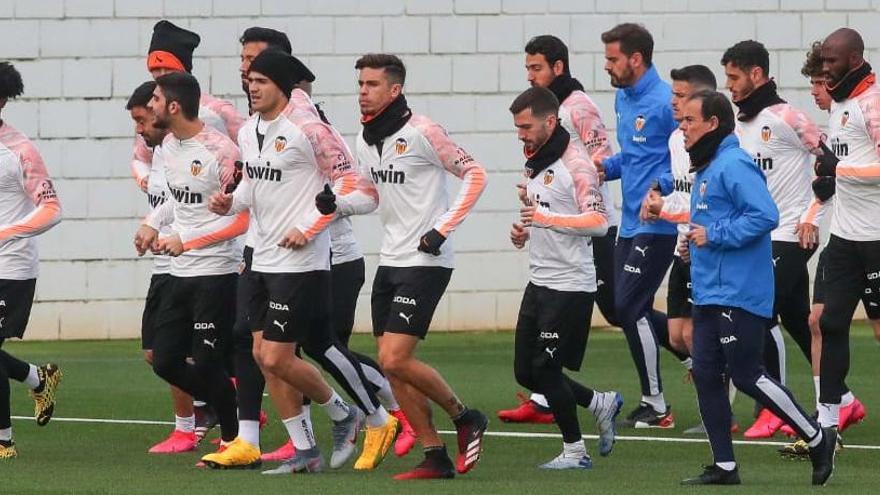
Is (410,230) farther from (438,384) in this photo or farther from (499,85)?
(499,85)

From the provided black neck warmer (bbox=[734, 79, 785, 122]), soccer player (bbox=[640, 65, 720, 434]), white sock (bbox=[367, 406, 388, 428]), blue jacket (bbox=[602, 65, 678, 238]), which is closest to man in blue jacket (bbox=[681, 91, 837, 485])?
soccer player (bbox=[640, 65, 720, 434])

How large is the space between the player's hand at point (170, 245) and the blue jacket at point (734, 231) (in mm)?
2689

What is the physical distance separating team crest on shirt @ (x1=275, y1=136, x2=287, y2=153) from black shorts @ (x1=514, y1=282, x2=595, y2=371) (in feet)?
5.10

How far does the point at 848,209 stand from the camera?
1108cm

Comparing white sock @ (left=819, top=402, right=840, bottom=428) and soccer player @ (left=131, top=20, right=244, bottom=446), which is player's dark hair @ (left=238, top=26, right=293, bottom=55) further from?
white sock @ (left=819, top=402, right=840, bottom=428)

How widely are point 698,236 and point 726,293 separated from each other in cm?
29

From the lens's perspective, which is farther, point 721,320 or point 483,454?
point 483,454

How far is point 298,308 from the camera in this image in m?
10.0

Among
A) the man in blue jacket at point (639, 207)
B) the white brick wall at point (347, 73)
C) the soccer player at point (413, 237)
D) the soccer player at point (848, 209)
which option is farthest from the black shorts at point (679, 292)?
the white brick wall at point (347, 73)

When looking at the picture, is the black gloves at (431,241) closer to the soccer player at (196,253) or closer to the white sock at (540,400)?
the soccer player at (196,253)

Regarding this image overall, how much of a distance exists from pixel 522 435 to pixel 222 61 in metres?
7.19

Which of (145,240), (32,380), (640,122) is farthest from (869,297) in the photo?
(32,380)

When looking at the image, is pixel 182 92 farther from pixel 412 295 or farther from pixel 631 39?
pixel 631 39

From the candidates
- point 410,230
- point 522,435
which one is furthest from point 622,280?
point 410,230
